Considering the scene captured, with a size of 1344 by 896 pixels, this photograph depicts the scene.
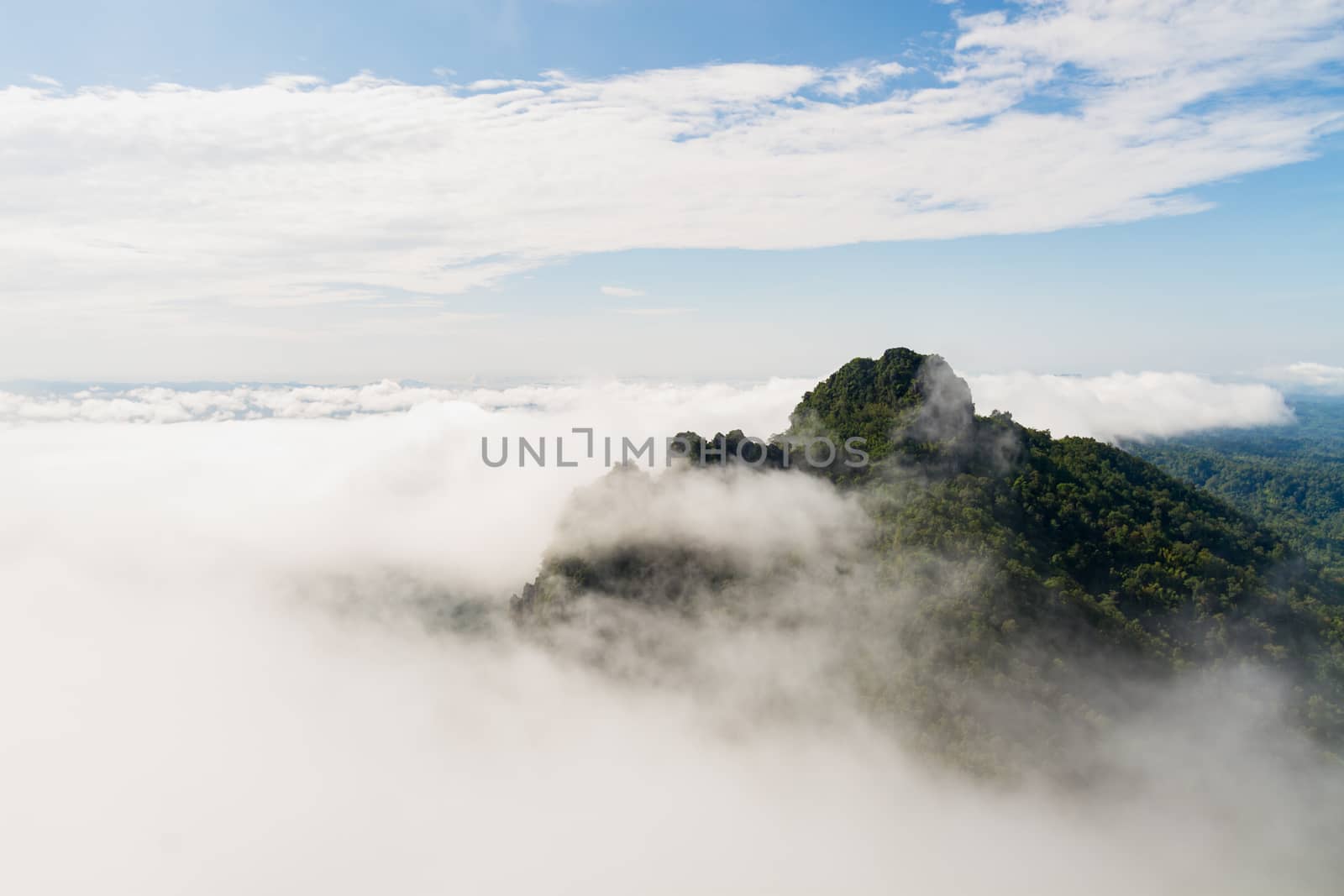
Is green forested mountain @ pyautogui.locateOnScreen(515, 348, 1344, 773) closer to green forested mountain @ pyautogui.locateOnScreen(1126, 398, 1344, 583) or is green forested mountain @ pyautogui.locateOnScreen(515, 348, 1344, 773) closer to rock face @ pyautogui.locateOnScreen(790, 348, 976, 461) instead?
rock face @ pyautogui.locateOnScreen(790, 348, 976, 461)

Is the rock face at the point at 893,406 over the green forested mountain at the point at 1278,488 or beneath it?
over

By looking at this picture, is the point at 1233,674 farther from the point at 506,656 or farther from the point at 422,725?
the point at 422,725

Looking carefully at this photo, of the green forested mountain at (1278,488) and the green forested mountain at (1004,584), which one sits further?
the green forested mountain at (1278,488)

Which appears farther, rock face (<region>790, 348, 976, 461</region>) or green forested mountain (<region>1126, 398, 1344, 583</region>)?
green forested mountain (<region>1126, 398, 1344, 583</region>)

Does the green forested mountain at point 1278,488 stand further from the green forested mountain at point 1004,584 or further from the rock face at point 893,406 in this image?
the rock face at point 893,406

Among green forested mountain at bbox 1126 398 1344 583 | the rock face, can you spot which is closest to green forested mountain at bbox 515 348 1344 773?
the rock face

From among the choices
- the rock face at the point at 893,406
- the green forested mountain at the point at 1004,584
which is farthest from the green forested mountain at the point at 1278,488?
the rock face at the point at 893,406

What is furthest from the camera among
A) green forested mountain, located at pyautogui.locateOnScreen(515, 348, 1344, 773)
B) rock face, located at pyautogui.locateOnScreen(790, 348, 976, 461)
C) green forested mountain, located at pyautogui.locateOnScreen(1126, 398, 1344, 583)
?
green forested mountain, located at pyautogui.locateOnScreen(1126, 398, 1344, 583)

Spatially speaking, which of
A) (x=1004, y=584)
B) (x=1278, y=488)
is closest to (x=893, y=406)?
(x=1004, y=584)

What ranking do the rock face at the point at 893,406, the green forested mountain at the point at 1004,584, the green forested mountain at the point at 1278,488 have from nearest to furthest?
the green forested mountain at the point at 1004,584 < the rock face at the point at 893,406 < the green forested mountain at the point at 1278,488
